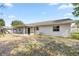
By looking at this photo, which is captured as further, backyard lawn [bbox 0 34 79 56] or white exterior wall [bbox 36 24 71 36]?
white exterior wall [bbox 36 24 71 36]

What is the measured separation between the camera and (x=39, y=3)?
10.8 ft

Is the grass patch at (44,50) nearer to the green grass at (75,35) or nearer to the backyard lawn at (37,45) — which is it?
the backyard lawn at (37,45)

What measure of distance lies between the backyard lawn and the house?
0.11m

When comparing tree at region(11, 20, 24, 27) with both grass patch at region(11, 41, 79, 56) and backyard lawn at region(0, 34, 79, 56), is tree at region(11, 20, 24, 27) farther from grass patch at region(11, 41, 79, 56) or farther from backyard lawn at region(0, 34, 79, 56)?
grass patch at region(11, 41, 79, 56)

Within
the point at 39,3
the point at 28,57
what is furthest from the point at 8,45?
the point at 39,3

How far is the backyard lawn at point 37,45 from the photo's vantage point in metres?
3.35

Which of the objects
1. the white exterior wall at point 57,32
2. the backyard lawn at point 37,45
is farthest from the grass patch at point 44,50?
the white exterior wall at point 57,32

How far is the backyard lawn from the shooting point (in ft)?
11.0

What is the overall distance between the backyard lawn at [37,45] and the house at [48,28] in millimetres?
105

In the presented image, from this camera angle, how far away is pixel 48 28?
369cm

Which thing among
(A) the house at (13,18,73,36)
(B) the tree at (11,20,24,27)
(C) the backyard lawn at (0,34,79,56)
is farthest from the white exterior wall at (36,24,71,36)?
(B) the tree at (11,20,24,27)

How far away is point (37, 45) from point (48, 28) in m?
0.44

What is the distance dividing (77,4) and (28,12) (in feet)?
2.64

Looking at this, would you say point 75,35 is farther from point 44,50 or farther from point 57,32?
point 44,50
